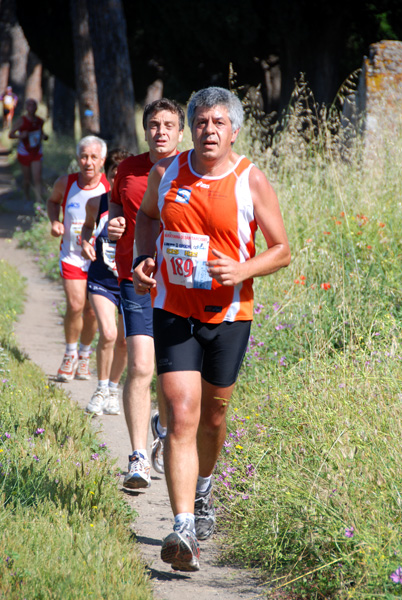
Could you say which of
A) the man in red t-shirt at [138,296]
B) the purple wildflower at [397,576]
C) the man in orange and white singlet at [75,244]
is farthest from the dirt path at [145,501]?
the purple wildflower at [397,576]

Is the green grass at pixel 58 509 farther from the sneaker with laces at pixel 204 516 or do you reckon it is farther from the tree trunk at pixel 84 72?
the tree trunk at pixel 84 72

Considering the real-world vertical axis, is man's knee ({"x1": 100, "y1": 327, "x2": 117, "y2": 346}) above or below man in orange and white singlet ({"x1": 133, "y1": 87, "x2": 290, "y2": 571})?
below

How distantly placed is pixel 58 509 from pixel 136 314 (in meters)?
1.43

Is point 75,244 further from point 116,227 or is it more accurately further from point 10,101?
point 10,101

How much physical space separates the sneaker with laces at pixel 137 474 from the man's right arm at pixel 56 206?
2.75m

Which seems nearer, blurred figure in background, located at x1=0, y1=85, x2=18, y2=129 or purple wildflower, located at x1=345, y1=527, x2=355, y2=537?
purple wildflower, located at x1=345, y1=527, x2=355, y2=537

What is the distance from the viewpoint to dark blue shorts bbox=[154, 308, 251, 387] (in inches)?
140

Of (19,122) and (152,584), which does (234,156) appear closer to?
(152,584)

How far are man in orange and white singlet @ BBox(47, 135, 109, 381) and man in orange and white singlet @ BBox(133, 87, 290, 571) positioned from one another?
2996mm

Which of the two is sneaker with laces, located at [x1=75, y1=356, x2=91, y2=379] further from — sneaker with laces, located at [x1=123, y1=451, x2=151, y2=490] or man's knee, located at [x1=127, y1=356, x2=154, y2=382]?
sneaker with laces, located at [x1=123, y1=451, x2=151, y2=490]

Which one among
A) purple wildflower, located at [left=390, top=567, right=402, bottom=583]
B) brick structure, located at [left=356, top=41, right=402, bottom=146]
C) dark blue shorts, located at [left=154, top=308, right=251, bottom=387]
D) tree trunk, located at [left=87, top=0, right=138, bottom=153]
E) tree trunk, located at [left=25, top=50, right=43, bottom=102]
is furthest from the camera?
tree trunk, located at [left=25, top=50, right=43, bottom=102]

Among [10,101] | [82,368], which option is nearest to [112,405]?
[82,368]

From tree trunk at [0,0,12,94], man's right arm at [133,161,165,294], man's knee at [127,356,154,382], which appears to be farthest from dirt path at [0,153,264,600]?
tree trunk at [0,0,12,94]

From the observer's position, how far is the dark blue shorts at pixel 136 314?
4.66m
